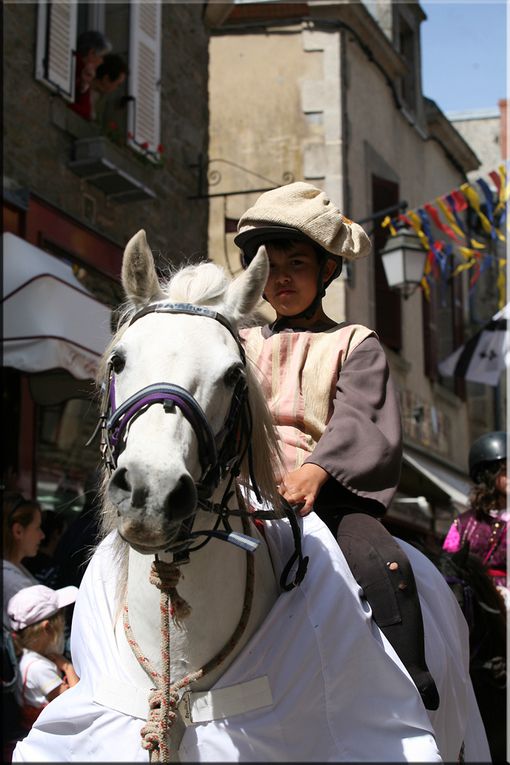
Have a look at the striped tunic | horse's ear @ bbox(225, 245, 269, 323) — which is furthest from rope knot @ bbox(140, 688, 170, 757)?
horse's ear @ bbox(225, 245, 269, 323)

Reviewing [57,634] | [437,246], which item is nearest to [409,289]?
[437,246]

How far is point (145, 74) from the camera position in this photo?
13.0m

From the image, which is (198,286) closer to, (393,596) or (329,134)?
(393,596)

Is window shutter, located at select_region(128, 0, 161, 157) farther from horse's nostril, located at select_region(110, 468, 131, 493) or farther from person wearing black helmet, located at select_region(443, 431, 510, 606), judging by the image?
horse's nostril, located at select_region(110, 468, 131, 493)

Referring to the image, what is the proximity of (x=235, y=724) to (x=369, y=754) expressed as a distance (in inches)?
15.0

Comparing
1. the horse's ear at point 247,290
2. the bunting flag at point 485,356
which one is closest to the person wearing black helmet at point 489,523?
the horse's ear at point 247,290

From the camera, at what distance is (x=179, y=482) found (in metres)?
2.65

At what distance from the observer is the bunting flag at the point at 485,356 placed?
1664 cm

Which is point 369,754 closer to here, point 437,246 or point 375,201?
point 437,246

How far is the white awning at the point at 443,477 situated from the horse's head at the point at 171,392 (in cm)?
1303

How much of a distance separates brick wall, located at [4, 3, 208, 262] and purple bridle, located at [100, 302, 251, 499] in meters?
7.76

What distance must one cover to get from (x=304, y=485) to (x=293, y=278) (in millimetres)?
1002

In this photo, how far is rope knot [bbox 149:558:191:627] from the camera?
2984 mm

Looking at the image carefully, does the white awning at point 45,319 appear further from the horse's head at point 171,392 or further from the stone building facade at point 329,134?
the stone building facade at point 329,134
